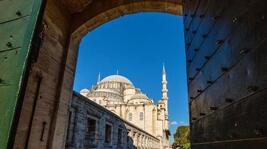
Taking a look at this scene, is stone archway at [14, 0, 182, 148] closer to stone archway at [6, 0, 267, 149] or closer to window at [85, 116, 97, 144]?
stone archway at [6, 0, 267, 149]

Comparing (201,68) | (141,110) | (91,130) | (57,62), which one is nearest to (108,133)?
(91,130)

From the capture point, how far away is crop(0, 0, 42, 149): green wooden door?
1302 mm

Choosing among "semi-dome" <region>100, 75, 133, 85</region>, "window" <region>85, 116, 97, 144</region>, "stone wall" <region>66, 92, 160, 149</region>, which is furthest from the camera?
"semi-dome" <region>100, 75, 133, 85</region>

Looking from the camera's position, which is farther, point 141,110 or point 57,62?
point 141,110

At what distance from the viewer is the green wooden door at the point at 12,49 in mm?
1302

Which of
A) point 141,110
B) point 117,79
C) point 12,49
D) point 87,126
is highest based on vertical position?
point 117,79

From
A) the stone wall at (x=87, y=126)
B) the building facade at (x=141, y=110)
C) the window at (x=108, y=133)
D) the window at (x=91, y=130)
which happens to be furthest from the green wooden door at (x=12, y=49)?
the building facade at (x=141, y=110)

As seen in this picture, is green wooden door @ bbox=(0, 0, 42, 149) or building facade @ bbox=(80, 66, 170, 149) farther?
building facade @ bbox=(80, 66, 170, 149)

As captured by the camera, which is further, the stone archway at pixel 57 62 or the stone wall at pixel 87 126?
the stone wall at pixel 87 126

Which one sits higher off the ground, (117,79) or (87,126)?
(117,79)

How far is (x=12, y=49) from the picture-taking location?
1.57m

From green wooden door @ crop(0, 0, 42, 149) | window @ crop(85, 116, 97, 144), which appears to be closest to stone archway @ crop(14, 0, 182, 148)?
green wooden door @ crop(0, 0, 42, 149)

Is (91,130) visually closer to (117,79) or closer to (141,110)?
(141,110)

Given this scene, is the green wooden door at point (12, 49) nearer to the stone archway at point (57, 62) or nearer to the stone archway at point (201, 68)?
the stone archway at point (201, 68)
